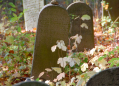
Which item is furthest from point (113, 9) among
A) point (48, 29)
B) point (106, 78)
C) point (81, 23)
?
point (106, 78)

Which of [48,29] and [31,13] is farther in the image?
[31,13]

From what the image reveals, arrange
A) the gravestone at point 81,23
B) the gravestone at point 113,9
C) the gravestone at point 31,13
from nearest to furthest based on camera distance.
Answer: the gravestone at point 81,23 → the gravestone at point 113,9 → the gravestone at point 31,13

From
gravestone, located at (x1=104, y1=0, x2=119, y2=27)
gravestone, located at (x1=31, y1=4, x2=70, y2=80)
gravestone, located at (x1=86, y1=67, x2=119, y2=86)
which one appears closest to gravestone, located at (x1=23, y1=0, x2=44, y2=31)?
gravestone, located at (x1=104, y1=0, x2=119, y2=27)

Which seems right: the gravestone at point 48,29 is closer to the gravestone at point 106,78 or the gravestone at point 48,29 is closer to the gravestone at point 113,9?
the gravestone at point 106,78

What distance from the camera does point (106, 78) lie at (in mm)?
1466

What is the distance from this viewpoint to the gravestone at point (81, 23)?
4.45 metres

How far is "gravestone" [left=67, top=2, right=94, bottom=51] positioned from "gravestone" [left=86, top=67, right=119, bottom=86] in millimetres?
3106

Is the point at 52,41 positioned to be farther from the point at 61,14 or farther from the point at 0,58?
the point at 0,58

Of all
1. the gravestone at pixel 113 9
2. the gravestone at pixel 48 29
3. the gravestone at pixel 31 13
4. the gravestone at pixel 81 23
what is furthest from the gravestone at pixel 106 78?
the gravestone at pixel 31 13

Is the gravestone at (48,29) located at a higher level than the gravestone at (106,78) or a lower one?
higher

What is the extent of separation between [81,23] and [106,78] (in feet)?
10.6

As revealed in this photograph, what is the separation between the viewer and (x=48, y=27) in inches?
118

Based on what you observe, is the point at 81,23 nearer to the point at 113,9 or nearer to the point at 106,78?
the point at 113,9

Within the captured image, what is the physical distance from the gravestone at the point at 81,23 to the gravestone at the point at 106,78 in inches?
122
